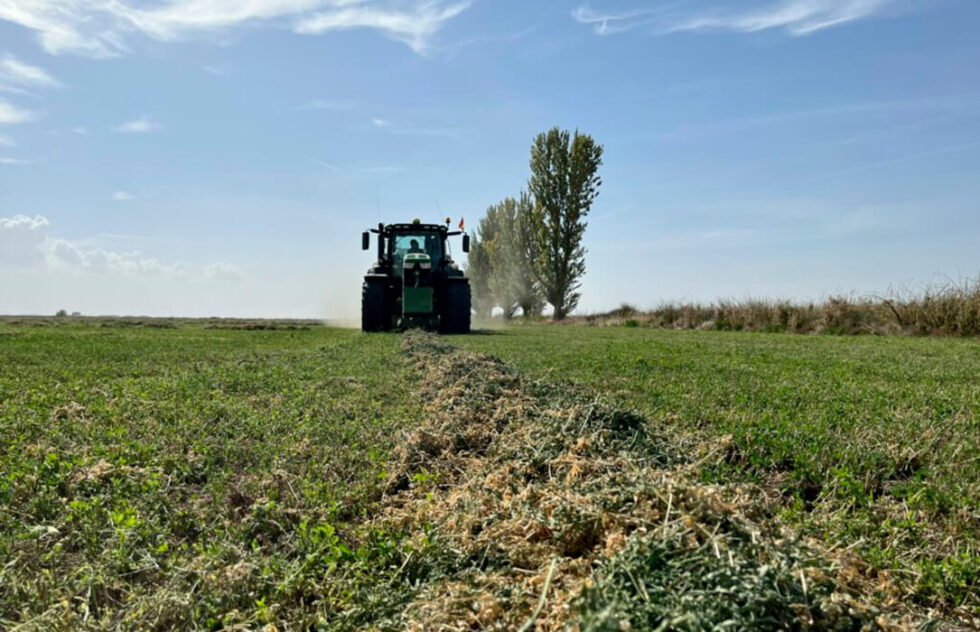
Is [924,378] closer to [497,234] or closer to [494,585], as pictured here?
[494,585]

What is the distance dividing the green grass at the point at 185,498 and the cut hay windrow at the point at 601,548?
31 cm

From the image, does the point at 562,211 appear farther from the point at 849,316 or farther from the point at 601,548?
the point at 601,548

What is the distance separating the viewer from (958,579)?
236cm

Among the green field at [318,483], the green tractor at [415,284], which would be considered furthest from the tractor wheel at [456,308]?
the green field at [318,483]

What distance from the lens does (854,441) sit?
4.04m

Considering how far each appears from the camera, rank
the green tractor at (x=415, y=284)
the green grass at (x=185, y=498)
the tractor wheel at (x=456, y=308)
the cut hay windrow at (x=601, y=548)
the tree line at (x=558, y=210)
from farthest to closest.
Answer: the tree line at (x=558, y=210) → the tractor wheel at (x=456, y=308) → the green tractor at (x=415, y=284) → the green grass at (x=185, y=498) → the cut hay windrow at (x=601, y=548)

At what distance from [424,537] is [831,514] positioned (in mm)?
1776

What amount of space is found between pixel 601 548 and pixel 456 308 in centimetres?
1630

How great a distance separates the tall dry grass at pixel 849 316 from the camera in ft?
59.2

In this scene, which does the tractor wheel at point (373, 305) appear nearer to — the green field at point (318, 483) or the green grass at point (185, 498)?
the green field at point (318, 483)

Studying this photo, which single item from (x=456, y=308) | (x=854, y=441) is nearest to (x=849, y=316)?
(x=456, y=308)

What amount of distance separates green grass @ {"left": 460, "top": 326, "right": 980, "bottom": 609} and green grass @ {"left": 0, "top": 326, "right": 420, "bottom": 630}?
1.87 metres

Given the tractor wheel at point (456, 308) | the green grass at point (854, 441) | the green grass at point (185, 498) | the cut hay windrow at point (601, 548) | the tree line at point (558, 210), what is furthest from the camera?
the tree line at point (558, 210)

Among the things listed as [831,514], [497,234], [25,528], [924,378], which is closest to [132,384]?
[25,528]
